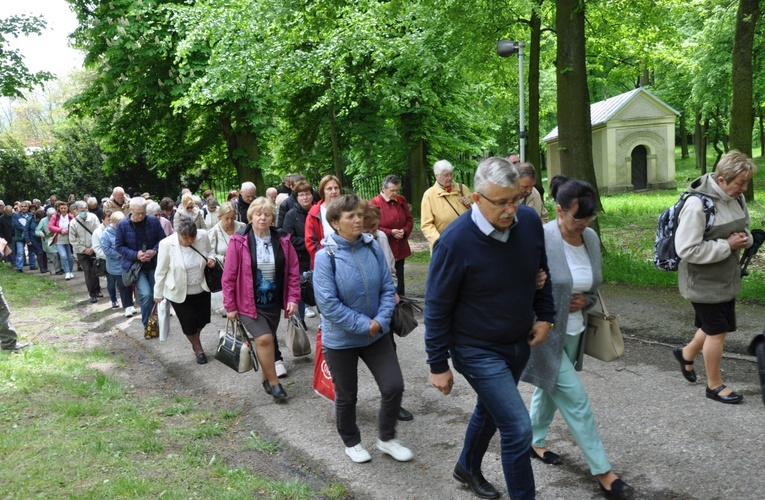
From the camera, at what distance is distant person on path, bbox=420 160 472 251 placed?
8.12 meters

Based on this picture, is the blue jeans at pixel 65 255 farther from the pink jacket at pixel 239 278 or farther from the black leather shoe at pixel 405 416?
the black leather shoe at pixel 405 416

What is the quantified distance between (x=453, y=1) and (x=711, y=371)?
1027 centimetres

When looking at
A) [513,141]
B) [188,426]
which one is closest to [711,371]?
[188,426]

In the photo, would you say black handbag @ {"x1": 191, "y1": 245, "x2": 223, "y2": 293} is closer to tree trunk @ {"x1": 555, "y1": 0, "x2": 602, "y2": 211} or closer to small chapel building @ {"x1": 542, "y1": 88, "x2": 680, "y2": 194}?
tree trunk @ {"x1": 555, "y1": 0, "x2": 602, "y2": 211}

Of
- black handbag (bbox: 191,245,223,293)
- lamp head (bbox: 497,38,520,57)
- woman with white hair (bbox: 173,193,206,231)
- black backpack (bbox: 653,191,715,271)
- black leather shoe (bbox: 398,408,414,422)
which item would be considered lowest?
black leather shoe (bbox: 398,408,414,422)

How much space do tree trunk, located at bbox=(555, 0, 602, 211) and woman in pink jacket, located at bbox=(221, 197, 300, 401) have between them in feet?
20.1

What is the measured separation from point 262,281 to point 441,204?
2.65 m

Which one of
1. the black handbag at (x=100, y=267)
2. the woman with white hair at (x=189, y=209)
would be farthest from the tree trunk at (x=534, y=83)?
the black handbag at (x=100, y=267)

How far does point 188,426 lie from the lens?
6078mm

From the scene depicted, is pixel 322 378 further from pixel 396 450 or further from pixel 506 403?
pixel 506 403

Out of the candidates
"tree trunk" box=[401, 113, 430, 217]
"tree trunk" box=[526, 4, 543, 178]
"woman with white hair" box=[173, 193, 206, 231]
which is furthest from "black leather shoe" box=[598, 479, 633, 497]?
"tree trunk" box=[401, 113, 430, 217]

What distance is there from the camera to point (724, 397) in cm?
541

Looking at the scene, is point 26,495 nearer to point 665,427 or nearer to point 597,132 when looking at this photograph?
point 665,427

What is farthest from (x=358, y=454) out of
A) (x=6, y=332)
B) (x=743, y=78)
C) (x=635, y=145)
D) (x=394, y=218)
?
(x=635, y=145)
